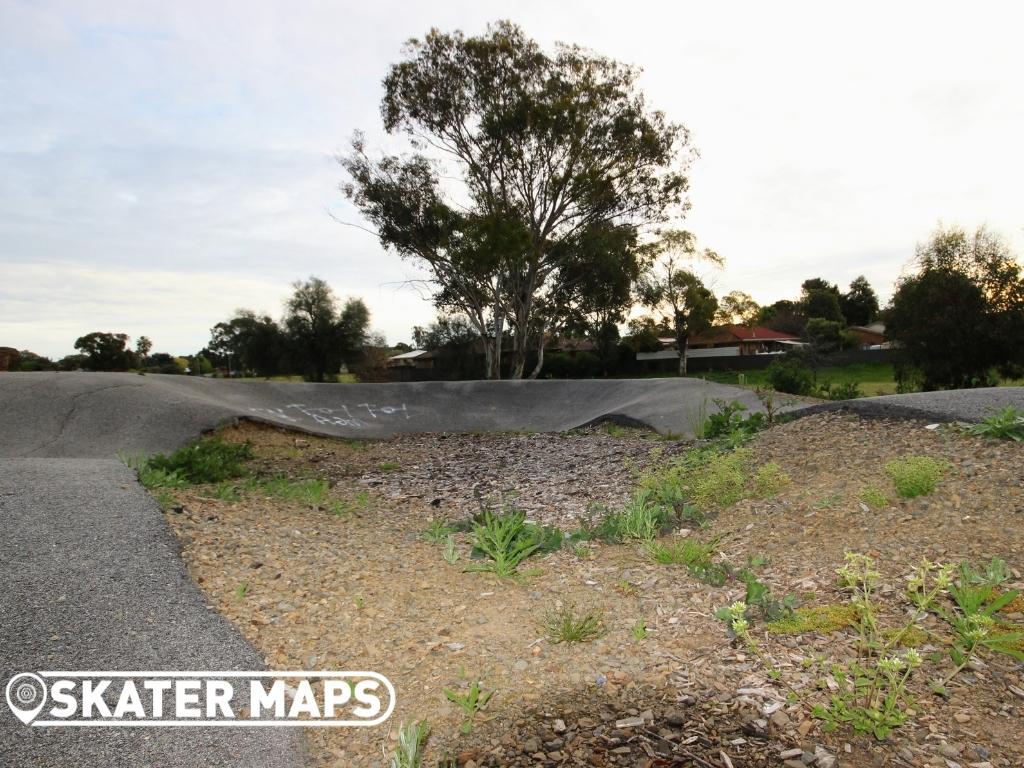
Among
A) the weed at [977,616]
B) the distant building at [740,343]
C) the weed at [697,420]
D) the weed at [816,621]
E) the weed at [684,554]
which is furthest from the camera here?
the distant building at [740,343]

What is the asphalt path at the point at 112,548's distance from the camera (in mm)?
2537

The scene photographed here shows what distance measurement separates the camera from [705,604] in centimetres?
354

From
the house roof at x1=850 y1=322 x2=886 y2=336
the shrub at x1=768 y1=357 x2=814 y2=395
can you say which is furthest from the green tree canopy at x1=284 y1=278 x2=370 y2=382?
the house roof at x1=850 y1=322 x2=886 y2=336

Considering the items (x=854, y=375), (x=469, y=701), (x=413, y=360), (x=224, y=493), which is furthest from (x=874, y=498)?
(x=413, y=360)

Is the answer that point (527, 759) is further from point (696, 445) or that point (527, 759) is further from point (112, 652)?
point (696, 445)

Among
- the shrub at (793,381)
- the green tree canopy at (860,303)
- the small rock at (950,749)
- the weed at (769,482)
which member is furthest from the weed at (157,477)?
the green tree canopy at (860,303)

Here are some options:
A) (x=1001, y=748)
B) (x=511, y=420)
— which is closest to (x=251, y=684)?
(x=1001, y=748)

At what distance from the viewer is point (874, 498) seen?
15.1ft

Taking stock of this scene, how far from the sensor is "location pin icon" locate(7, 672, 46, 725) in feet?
8.60

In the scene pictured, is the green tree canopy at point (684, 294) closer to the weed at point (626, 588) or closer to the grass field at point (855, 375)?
the grass field at point (855, 375)

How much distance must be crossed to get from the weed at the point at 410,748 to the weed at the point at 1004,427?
5.79 m

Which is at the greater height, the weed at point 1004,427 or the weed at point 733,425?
the weed at point 1004,427

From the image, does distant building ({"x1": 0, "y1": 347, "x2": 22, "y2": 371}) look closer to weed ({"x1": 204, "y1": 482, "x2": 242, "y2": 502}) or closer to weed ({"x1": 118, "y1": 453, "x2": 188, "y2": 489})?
weed ({"x1": 118, "y1": 453, "x2": 188, "y2": 489})

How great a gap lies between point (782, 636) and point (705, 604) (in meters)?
0.49
